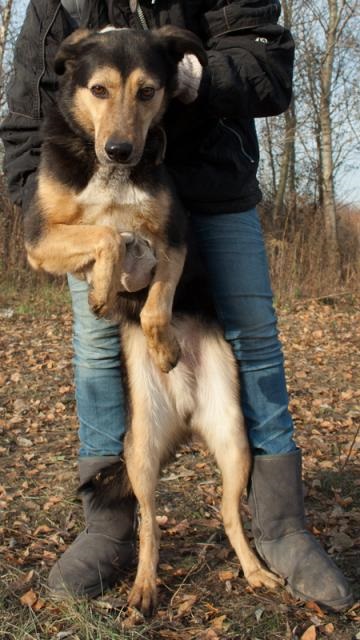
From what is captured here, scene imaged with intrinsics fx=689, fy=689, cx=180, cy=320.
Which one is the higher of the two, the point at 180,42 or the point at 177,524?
the point at 180,42

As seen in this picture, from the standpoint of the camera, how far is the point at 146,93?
8.68 feet

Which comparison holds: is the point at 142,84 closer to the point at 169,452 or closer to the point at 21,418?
the point at 169,452

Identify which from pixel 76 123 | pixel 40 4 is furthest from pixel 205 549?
pixel 40 4

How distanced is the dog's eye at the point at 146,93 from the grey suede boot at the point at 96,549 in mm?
1479

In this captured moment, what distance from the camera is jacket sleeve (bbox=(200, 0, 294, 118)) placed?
8.42 feet

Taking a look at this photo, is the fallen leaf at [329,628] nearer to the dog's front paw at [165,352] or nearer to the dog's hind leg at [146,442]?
the dog's hind leg at [146,442]

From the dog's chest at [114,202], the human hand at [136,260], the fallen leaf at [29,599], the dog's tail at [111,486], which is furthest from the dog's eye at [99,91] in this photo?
the fallen leaf at [29,599]

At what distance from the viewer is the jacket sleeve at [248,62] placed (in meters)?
2.57

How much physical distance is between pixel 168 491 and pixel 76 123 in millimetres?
2059

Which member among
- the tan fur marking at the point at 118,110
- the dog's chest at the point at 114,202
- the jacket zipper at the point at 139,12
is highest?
the jacket zipper at the point at 139,12

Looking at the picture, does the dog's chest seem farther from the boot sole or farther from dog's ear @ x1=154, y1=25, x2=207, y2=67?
the boot sole

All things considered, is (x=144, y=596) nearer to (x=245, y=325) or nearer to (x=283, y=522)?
(x=283, y=522)

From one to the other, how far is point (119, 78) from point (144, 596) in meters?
1.95

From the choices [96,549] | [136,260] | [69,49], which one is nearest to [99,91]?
[69,49]
